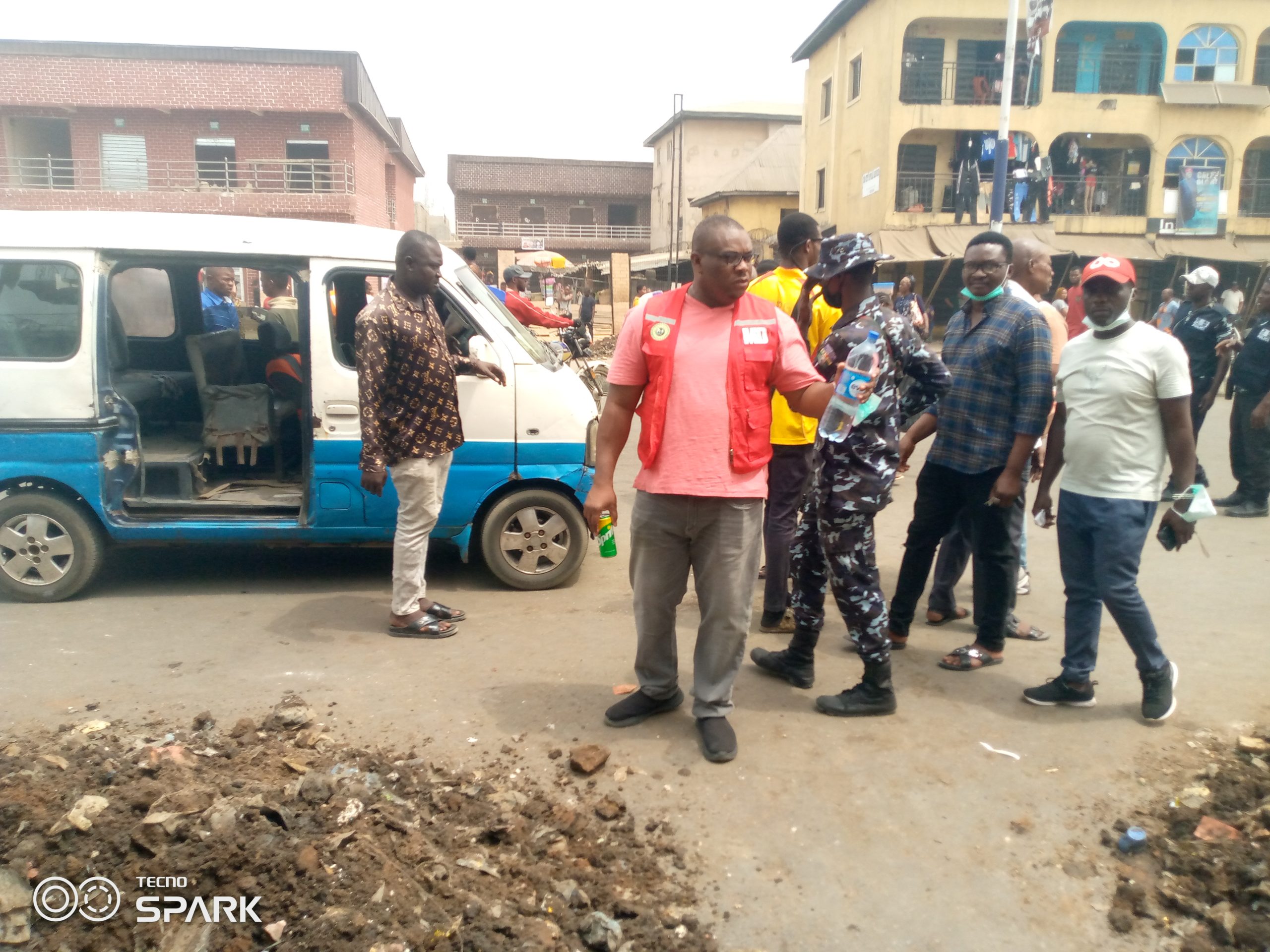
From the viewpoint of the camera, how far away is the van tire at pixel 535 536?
5.39 metres

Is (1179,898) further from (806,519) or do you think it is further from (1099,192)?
(1099,192)

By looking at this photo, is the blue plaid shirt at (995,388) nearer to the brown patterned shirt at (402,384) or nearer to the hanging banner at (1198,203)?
the brown patterned shirt at (402,384)

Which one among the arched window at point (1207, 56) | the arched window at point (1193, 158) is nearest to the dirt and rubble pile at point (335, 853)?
the arched window at point (1193, 158)

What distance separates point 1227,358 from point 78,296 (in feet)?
27.8

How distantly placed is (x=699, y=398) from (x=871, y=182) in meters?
26.0

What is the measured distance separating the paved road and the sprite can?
72cm

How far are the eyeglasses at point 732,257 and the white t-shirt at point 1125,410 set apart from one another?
62.3 inches

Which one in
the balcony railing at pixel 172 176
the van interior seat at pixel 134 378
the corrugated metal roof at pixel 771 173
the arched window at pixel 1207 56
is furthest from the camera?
the corrugated metal roof at pixel 771 173

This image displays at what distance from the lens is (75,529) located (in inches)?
204

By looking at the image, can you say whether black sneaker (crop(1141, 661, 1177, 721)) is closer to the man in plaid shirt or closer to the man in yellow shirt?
the man in plaid shirt

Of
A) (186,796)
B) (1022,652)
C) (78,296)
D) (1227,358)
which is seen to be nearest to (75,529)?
(78,296)

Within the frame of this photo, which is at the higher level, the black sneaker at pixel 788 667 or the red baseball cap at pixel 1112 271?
the red baseball cap at pixel 1112 271

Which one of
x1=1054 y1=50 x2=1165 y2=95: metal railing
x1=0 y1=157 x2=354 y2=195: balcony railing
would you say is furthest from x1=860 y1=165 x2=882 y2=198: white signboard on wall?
x1=0 y1=157 x2=354 y2=195: balcony railing

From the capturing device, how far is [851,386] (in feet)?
10.8
